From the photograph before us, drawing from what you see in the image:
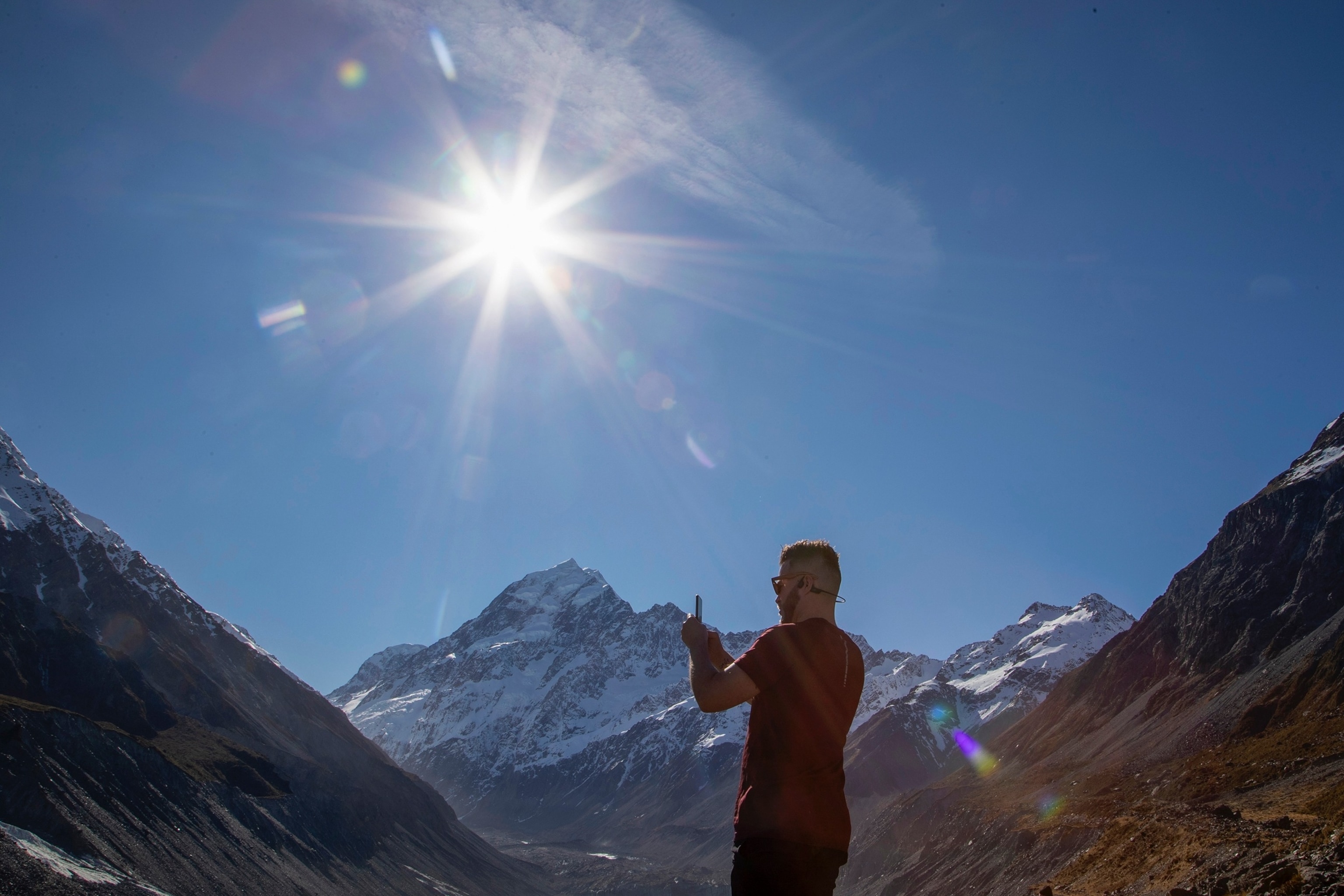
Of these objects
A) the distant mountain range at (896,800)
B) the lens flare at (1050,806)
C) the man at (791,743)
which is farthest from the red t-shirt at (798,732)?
the lens flare at (1050,806)

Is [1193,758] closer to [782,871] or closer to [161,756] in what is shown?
[782,871]

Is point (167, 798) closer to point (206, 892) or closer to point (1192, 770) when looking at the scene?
point (206, 892)

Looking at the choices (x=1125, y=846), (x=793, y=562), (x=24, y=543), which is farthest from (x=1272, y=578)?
(x=24, y=543)

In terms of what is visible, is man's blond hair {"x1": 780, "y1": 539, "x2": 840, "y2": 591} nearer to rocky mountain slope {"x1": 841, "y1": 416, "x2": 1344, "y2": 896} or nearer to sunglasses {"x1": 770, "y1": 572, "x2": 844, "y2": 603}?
sunglasses {"x1": 770, "y1": 572, "x2": 844, "y2": 603}

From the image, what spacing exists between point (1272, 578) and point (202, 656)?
15756 cm

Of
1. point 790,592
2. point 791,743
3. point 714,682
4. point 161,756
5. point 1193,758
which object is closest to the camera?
point 714,682

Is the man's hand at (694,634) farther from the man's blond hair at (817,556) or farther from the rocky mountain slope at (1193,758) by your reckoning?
the rocky mountain slope at (1193,758)

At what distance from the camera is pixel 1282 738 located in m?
65.9

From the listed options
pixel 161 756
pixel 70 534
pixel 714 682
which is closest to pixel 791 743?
pixel 714 682

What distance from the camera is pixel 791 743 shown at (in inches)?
198

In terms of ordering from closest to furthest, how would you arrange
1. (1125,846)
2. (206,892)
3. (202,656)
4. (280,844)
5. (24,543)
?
1. (1125,846)
2. (206,892)
3. (280,844)
4. (24,543)
5. (202,656)

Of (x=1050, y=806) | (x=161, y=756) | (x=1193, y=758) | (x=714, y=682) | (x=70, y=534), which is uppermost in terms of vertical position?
(x=70, y=534)

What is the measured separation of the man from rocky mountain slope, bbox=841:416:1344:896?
651 inches

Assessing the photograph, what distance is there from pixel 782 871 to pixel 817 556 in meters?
1.99
